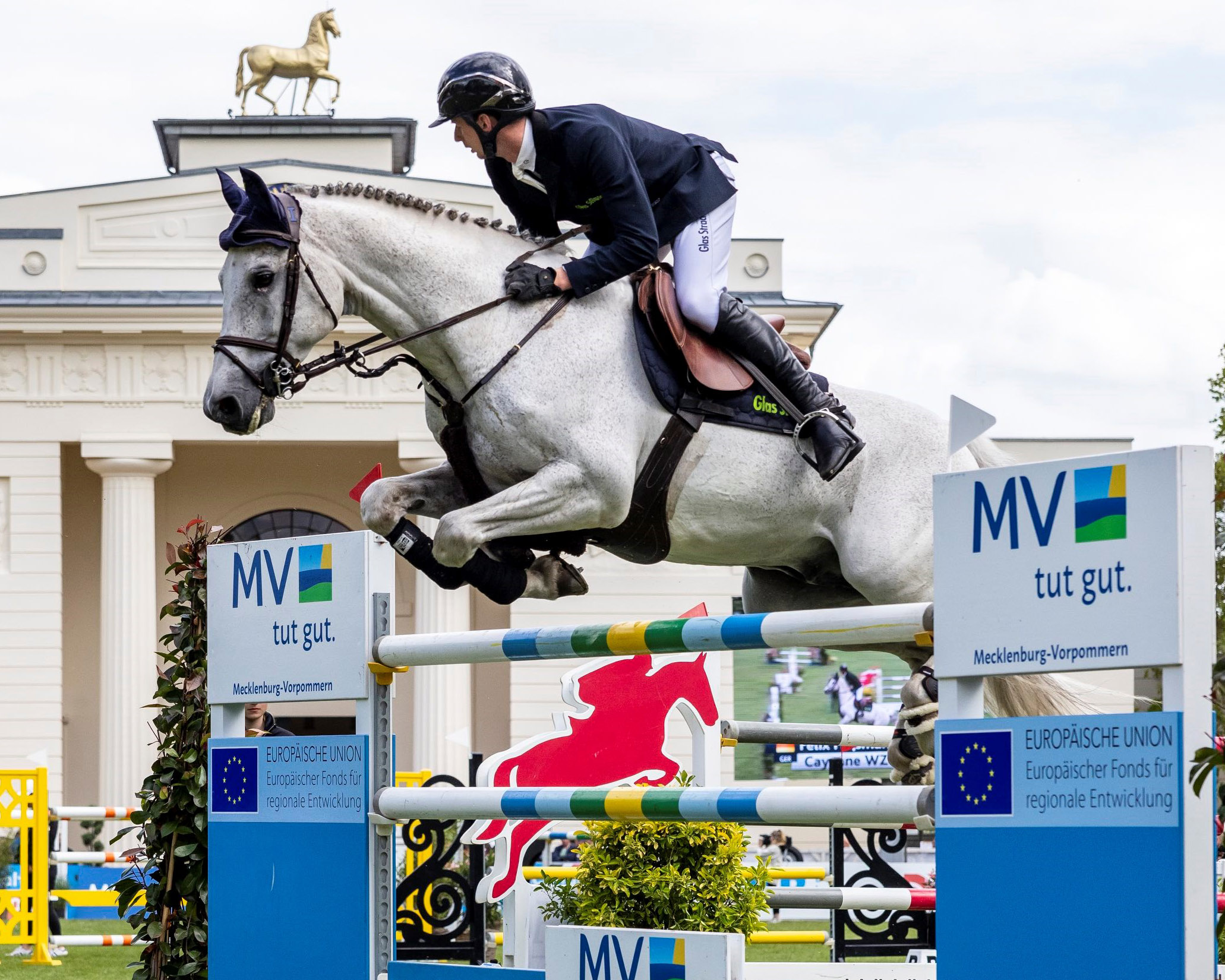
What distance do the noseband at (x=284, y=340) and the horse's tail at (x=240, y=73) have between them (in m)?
24.0

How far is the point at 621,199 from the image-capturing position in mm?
3871

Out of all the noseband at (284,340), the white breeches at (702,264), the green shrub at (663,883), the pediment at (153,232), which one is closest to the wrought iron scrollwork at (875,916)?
the green shrub at (663,883)

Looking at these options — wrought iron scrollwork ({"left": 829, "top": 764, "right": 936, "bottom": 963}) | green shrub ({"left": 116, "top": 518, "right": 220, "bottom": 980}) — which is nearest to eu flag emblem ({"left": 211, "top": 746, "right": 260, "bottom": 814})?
green shrub ({"left": 116, "top": 518, "right": 220, "bottom": 980})

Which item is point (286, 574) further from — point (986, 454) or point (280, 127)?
point (280, 127)

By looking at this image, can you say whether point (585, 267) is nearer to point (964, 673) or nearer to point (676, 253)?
point (676, 253)

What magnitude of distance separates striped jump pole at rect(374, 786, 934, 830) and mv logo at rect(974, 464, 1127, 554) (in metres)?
0.48

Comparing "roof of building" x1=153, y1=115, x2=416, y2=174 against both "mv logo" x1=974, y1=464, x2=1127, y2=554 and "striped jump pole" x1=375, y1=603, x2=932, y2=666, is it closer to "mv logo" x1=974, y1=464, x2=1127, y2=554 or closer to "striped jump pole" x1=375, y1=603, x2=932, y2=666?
"striped jump pole" x1=375, y1=603, x2=932, y2=666

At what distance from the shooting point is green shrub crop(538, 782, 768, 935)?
197 inches

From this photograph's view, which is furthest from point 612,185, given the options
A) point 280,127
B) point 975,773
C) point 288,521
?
point 288,521

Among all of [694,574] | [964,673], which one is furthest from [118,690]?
[964,673]

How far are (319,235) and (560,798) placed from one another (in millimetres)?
1552

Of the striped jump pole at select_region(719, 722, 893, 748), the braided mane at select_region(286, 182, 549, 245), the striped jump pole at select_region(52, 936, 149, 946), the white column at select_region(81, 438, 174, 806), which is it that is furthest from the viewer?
the white column at select_region(81, 438, 174, 806)

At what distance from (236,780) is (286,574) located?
50 cm

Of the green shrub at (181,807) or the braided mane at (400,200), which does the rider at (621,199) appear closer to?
the braided mane at (400,200)
